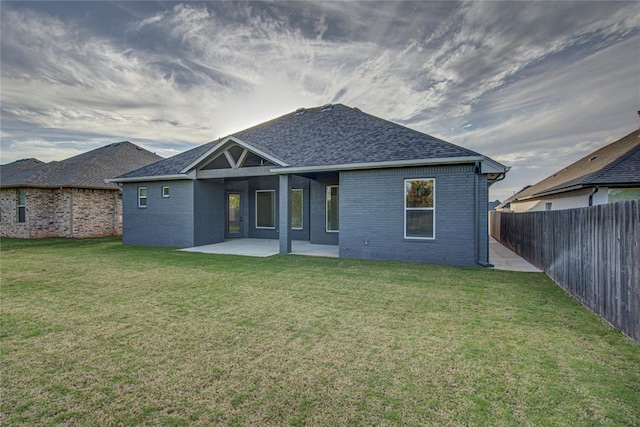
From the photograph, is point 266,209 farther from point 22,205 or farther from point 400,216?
point 22,205

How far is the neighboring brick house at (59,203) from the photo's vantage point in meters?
17.3

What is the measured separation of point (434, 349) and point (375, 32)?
424 inches

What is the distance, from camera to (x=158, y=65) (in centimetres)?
1220

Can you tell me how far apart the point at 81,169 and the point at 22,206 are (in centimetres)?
363

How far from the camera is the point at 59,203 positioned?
1778 centimetres

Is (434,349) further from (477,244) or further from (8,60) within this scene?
(8,60)

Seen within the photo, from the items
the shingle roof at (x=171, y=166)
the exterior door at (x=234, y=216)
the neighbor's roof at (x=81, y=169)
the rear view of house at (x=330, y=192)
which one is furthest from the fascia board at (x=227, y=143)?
the neighbor's roof at (x=81, y=169)

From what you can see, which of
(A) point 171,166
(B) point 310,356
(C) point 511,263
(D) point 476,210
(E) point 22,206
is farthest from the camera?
(E) point 22,206

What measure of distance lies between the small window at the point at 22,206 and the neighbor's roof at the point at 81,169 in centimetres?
62

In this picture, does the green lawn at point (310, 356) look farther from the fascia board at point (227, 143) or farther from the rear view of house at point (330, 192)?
the fascia board at point (227, 143)

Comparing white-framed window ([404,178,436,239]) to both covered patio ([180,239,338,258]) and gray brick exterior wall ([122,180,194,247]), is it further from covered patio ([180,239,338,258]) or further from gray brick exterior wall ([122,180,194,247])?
gray brick exterior wall ([122,180,194,247])

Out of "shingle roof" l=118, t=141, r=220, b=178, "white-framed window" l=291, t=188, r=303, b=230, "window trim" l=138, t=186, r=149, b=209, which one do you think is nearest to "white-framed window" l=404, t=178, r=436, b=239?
"white-framed window" l=291, t=188, r=303, b=230

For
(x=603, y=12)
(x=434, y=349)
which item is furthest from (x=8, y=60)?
(x=603, y=12)

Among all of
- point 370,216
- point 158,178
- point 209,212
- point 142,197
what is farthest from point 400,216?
point 142,197
